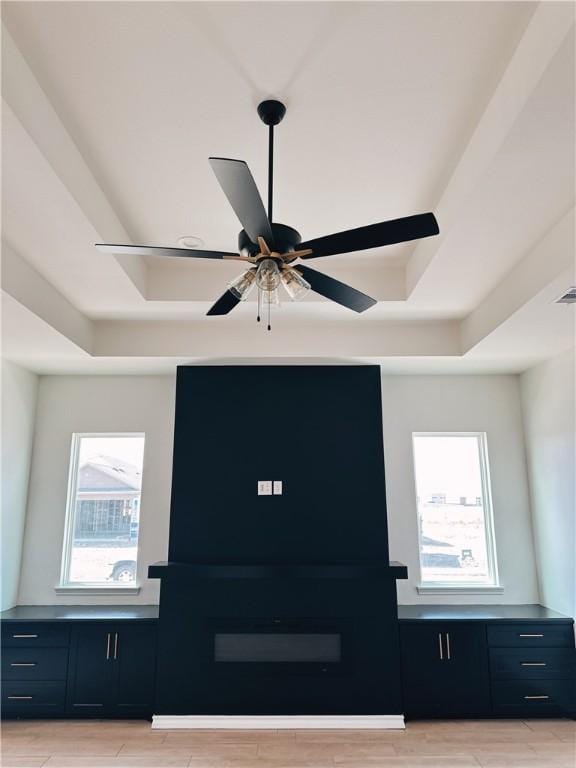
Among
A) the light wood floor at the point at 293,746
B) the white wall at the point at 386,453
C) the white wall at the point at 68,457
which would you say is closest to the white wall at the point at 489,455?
the white wall at the point at 386,453

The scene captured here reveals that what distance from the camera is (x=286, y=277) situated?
215 cm

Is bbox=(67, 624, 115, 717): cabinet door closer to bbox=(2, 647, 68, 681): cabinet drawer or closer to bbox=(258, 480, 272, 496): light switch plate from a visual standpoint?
bbox=(2, 647, 68, 681): cabinet drawer

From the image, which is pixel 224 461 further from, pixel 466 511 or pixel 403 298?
A: pixel 466 511

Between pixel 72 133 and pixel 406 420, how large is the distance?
3573 millimetres

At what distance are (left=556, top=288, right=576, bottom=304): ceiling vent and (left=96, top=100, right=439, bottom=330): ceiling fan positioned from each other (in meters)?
1.31

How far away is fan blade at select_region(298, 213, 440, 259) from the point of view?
183 cm

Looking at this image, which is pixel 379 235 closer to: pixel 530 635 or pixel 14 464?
pixel 530 635

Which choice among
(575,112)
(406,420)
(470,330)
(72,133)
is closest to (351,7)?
(575,112)

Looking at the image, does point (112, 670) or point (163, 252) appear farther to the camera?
point (112, 670)

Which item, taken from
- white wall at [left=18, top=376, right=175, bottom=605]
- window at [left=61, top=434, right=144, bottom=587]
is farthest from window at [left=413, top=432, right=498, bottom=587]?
window at [left=61, top=434, right=144, bottom=587]

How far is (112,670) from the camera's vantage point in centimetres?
393

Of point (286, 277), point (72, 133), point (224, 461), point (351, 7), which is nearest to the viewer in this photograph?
point (351, 7)

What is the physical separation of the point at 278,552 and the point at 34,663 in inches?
78.0

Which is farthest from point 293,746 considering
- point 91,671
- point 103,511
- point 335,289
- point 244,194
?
point 244,194
